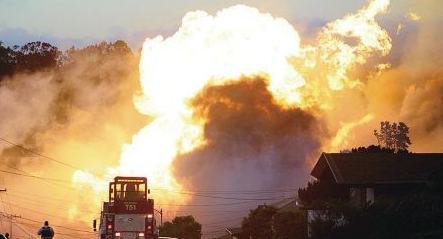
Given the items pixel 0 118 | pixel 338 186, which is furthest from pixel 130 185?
pixel 0 118

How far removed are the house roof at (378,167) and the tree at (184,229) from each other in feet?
145

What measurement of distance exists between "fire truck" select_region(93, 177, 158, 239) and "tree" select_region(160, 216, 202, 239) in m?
52.1

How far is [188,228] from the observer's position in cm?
11244

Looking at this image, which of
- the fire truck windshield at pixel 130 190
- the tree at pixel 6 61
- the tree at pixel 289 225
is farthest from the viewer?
the tree at pixel 6 61

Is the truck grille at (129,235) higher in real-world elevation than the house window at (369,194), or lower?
lower

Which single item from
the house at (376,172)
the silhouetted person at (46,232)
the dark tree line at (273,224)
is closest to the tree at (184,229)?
the dark tree line at (273,224)

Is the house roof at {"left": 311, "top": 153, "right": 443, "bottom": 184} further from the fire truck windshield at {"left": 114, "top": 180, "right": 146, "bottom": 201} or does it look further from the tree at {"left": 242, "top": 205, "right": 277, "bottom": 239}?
the fire truck windshield at {"left": 114, "top": 180, "right": 146, "bottom": 201}

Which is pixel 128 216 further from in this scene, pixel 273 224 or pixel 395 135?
pixel 395 135

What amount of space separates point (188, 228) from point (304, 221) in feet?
169

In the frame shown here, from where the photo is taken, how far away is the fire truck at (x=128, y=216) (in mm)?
54906

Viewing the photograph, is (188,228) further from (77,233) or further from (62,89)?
(62,89)

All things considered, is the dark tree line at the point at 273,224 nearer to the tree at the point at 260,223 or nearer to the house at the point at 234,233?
the tree at the point at 260,223

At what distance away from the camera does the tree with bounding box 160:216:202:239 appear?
11062 centimetres

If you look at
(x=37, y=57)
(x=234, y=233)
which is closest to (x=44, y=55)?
(x=37, y=57)
